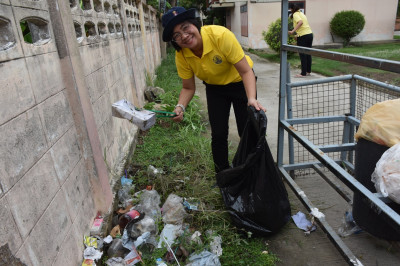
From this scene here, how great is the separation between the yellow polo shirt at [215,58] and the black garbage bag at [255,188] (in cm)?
43

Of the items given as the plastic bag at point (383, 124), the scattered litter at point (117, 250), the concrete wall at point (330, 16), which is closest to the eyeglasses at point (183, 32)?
the plastic bag at point (383, 124)

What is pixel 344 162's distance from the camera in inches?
117

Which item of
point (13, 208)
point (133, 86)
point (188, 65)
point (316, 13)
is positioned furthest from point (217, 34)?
point (316, 13)

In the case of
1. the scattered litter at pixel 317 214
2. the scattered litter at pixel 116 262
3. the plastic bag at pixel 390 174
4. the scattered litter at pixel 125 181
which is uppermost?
the plastic bag at pixel 390 174

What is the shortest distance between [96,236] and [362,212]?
5.90 feet

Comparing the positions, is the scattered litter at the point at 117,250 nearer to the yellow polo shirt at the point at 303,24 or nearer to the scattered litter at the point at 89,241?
the scattered litter at the point at 89,241

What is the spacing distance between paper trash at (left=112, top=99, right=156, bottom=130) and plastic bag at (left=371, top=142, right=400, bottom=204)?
150 centimetres

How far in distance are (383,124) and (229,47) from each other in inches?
44.3

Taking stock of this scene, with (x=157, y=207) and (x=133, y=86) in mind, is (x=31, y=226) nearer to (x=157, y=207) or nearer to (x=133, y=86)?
(x=157, y=207)

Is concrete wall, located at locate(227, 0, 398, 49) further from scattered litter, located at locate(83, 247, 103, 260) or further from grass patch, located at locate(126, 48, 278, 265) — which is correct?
scattered litter, located at locate(83, 247, 103, 260)

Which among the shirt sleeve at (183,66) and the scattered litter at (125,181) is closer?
the shirt sleeve at (183,66)

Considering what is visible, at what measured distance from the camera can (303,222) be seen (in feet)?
8.21

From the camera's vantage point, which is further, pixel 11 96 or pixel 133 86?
pixel 133 86

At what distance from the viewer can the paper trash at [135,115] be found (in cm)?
226
